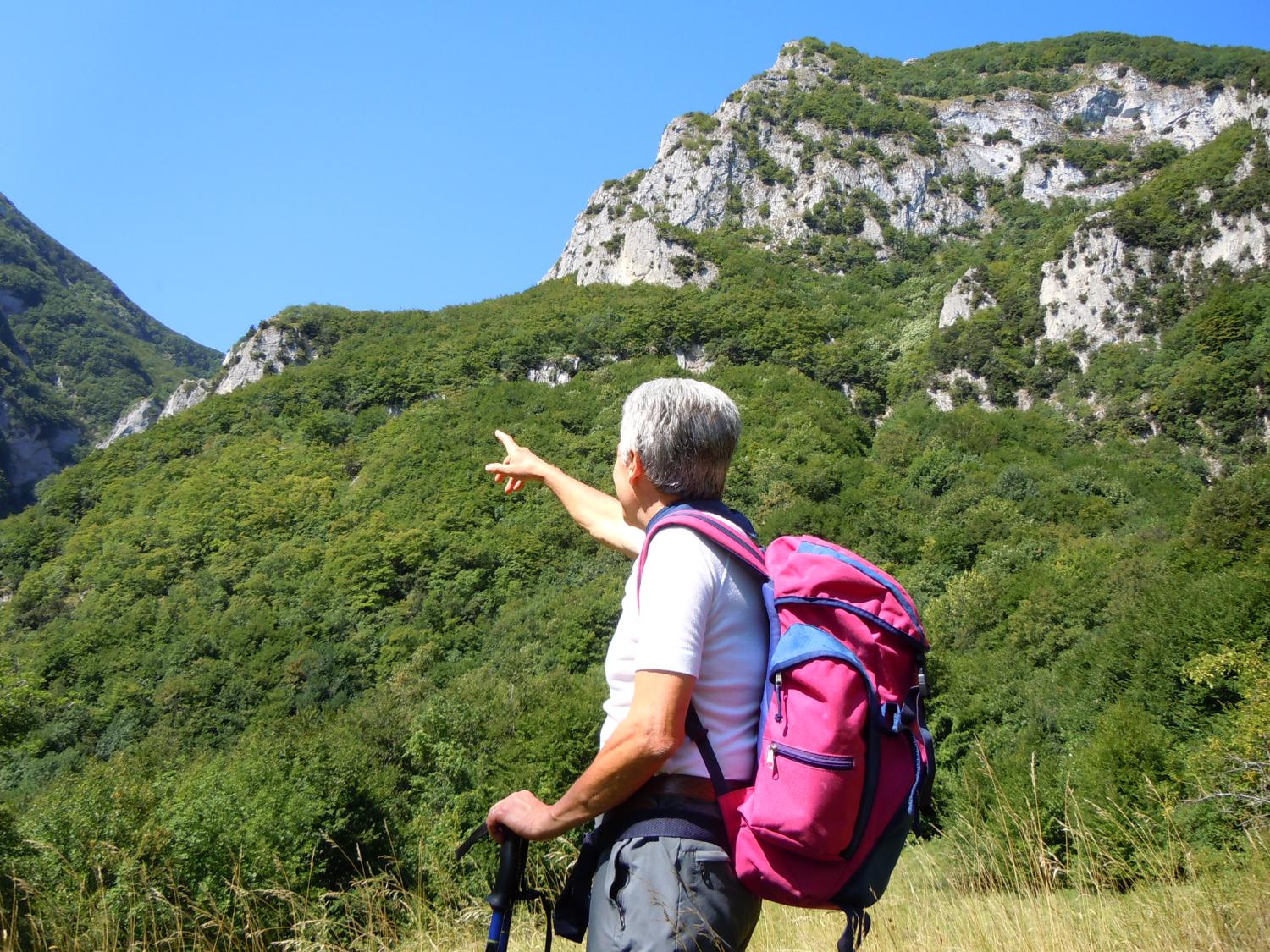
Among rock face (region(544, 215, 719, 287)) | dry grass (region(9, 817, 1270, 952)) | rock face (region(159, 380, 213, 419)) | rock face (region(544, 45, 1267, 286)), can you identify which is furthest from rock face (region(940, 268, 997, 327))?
dry grass (region(9, 817, 1270, 952))

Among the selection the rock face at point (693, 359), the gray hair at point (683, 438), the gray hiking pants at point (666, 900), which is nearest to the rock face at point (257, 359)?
the rock face at point (693, 359)

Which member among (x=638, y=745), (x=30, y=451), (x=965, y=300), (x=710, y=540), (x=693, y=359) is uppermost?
(x=965, y=300)

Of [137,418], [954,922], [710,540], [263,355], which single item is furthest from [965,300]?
[137,418]

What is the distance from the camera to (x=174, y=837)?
14273mm

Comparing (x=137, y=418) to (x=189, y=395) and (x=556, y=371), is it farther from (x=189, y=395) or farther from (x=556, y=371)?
(x=556, y=371)

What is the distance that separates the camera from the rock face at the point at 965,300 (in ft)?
233

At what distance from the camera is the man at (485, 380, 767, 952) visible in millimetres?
1593

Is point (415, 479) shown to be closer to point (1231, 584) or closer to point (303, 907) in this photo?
point (1231, 584)

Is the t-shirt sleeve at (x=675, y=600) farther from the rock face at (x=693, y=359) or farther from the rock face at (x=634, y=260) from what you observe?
the rock face at (x=634, y=260)

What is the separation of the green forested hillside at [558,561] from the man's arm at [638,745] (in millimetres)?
1868

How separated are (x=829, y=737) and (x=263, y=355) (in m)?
→ 92.6

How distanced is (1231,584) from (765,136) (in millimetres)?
93445

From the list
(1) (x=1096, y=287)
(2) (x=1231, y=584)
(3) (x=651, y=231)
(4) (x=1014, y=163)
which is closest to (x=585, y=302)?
(3) (x=651, y=231)

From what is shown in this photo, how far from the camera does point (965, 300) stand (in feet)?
234
